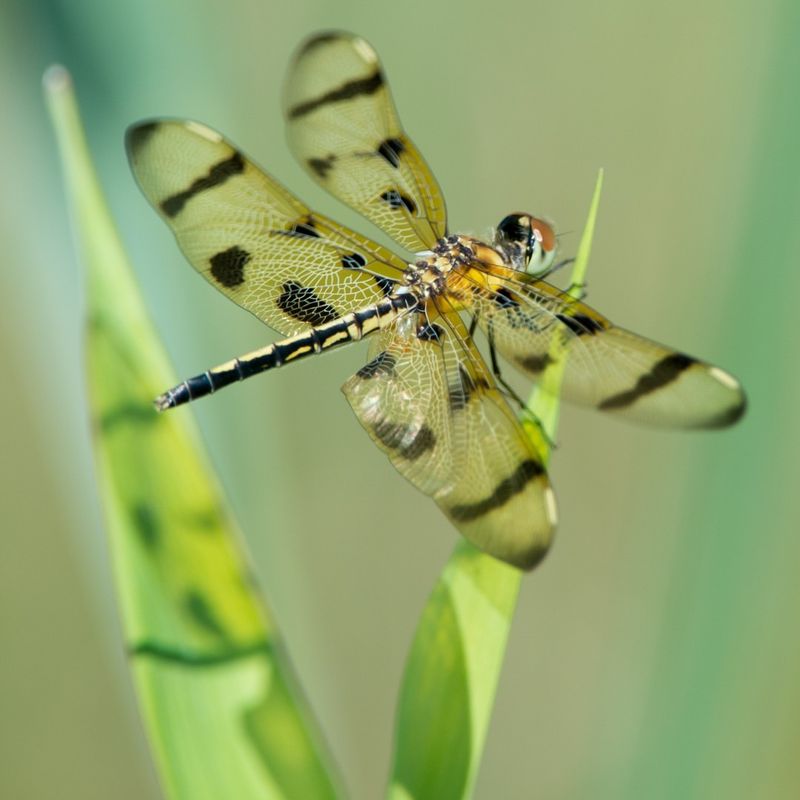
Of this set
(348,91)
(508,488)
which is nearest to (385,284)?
(348,91)

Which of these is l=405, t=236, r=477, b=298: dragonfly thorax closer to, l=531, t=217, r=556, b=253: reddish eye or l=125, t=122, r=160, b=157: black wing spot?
l=531, t=217, r=556, b=253: reddish eye

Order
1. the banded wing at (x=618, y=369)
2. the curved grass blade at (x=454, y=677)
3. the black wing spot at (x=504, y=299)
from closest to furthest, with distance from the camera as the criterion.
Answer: the curved grass blade at (x=454, y=677) < the banded wing at (x=618, y=369) < the black wing spot at (x=504, y=299)

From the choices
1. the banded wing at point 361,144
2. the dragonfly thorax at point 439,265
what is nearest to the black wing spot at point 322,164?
Result: the banded wing at point 361,144

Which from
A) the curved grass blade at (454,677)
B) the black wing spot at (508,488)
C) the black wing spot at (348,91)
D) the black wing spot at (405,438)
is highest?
the black wing spot at (348,91)

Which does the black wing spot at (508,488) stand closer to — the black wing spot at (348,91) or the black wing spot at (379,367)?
the black wing spot at (379,367)

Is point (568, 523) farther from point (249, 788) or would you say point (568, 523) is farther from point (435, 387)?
point (249, 788)
